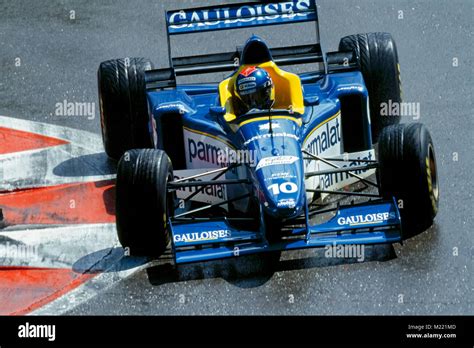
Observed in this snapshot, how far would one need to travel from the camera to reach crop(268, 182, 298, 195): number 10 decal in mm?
11078

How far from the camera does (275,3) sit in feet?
44.6

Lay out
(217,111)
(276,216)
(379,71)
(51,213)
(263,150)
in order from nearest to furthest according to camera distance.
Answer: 1. (276,216)
2. (263,150)
3. (217,111)
4. (51,213)
5. (379,71)

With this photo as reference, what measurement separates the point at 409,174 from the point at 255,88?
1.68m

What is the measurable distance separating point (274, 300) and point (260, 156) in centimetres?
144

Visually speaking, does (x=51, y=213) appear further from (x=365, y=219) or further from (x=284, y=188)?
(x=365, y=219)

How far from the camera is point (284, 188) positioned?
36.4 ft

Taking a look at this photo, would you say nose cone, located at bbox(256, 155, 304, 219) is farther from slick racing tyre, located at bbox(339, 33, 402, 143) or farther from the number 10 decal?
slick racing tyre, located at bbox(339, 33, 402, 143)

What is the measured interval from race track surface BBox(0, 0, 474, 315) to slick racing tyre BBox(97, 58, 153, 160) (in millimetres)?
457

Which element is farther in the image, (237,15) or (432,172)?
(237,15)

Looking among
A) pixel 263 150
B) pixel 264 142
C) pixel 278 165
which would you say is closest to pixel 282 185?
pixel 278 165
